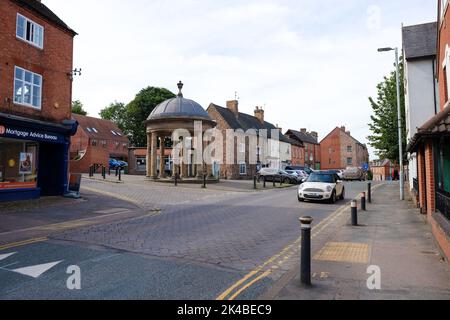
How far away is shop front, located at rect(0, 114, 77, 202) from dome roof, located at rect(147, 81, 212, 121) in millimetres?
12774

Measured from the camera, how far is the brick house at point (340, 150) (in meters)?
75.1

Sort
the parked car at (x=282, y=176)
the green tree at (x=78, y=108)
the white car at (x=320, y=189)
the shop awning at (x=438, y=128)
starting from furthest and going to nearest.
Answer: the green tree at (x=78, y=108) < the parked car at (x=282, y=176) < the white car at (x=320, y=189) < the shop awning at (x=438, y=128)

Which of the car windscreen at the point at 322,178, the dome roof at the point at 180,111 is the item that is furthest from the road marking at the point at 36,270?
the dome roof at the point at 180,111

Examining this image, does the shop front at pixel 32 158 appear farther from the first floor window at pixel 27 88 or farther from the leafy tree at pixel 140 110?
the leafy tree at pixel 140 110

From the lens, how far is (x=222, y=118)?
149 ft

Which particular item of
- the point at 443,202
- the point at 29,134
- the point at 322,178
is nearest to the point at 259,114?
the point at 322,178

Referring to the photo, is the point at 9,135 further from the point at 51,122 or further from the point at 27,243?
the point at 27,243

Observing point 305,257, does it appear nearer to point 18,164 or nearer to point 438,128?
point 438,128

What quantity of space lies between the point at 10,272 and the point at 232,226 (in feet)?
20.0

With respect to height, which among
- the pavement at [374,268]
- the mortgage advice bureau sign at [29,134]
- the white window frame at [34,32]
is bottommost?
the pavement at [374,268]

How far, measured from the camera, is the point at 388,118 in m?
28.2

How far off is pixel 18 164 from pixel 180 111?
16.3 m

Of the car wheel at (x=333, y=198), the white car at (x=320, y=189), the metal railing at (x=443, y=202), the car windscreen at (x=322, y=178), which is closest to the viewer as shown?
the metal railing at (x=443, y=202)

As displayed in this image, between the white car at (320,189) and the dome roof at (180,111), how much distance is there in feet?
49.6
